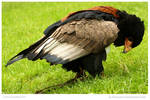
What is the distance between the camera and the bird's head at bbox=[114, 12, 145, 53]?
5.00 m

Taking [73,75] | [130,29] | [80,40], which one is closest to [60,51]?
[80,40]

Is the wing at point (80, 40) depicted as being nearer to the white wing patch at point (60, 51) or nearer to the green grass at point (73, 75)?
the white wing patch at point (60, 51)

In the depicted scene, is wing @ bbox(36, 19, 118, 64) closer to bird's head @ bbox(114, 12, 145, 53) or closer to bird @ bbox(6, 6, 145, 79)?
bird @ bbox(6, 6, 145, 79)

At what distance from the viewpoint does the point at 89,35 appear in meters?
4.65

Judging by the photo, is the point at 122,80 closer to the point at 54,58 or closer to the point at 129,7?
the point at 54,58

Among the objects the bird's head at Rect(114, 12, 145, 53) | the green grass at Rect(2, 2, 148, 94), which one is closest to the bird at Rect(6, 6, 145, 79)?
the bird's head at Rect(114, 12, 145, 53)

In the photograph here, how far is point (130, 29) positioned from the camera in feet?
16.5

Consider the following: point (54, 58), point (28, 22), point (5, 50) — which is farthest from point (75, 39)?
point (28, 22)

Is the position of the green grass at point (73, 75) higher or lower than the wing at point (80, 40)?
lower

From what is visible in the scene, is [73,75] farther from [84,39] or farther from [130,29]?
[130,29]

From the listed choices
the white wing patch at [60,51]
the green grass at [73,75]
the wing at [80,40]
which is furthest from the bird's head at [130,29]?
the white wing patch at [60,51]

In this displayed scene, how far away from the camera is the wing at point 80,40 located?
181 inches

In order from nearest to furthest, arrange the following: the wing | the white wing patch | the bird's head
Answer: the white wing patch < the wing < the bird's head

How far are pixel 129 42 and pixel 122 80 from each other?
88 cm
